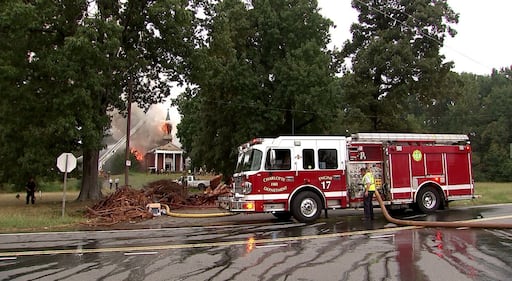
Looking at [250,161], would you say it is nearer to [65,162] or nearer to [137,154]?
[65,162]

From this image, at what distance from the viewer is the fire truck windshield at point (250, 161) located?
48.8 feet

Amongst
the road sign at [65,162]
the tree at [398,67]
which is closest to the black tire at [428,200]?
the road sign at [65,162]

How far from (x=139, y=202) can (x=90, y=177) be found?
25.7 ft

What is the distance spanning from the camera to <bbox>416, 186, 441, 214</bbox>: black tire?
16.1 metres

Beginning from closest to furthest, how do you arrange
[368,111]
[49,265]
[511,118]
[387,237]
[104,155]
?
[49,265]
[387,237]
[368,111]
[104,155]
[511,118]

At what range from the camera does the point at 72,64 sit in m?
20.5

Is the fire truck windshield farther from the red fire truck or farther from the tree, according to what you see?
the tree

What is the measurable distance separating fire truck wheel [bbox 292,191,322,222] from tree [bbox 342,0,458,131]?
72.2ft

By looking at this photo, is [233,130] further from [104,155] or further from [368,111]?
[104,155]

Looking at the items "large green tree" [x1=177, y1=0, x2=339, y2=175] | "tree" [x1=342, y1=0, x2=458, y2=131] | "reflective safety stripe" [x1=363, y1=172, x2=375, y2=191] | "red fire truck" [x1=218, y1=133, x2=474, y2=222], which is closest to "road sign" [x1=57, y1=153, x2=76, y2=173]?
"red fire truck" [x1=218, y1=133, x2=474, y2=222]

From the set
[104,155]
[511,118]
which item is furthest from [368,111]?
[511,118]

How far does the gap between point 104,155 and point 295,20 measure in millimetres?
21495

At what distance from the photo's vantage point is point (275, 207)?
48.3ft

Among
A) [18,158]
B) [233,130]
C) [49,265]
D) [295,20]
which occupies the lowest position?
[49,265]
